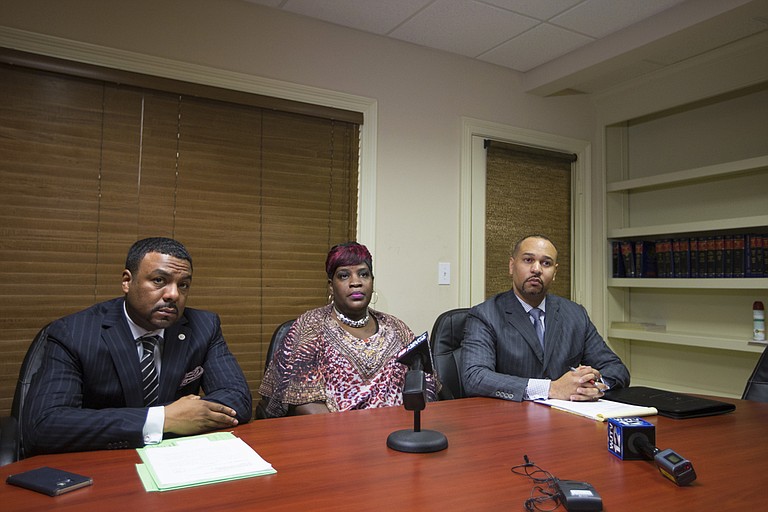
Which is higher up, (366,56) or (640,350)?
(366,56)

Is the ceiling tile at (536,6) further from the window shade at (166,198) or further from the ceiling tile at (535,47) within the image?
the window shade at (166,198)

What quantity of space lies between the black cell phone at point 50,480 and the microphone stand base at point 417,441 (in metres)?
0.63

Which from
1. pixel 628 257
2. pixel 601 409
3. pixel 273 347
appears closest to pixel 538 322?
pixel 601 409

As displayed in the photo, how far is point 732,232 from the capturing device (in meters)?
3.30

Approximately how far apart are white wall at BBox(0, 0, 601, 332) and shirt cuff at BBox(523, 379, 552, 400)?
1257 millimetres

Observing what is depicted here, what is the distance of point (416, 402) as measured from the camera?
127 centimetres

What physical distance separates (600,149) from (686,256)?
94cm

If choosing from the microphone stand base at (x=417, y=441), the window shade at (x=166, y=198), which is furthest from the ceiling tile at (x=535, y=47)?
the microphone stand base at (x=417, y=441)

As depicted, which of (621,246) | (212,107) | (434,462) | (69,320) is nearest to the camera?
(434,462)

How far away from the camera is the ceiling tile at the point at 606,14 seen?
2723mm

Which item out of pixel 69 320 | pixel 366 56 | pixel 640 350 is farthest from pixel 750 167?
pixel 69 320

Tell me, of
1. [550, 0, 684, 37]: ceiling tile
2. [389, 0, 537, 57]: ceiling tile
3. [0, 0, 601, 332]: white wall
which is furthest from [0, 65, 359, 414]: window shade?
[550, 0, 684, 37]: ceiling tile

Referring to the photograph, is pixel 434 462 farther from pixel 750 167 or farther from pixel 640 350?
pixel 640 350

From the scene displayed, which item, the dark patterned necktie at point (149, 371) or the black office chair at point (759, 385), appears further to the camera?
the black office chair at point (759, 385)
